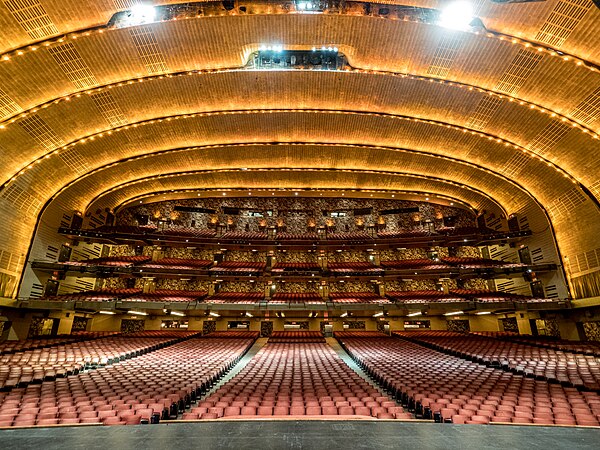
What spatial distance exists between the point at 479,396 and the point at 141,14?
48.2ft

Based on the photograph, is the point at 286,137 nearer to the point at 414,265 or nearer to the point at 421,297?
the point at 414,265

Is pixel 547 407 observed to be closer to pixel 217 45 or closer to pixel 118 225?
pixel 217 45

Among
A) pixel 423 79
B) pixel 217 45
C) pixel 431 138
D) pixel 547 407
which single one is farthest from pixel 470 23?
pixel 547 407

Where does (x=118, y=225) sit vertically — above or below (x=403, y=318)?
above

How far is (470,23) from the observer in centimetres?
985

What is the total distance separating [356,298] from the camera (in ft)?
67.1

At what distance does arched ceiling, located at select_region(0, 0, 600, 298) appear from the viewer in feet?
33.1

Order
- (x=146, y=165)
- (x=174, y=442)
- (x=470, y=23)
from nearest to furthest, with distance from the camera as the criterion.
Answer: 1. (x=174, y=442)
2. (x=470, y=23)
3. (x=146, y=165)

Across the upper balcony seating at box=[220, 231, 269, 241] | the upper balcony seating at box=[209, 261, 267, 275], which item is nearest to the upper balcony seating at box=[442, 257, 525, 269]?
the upper balcony seating at box=[209, 261, 267, 275]

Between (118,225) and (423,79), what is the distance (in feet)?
78.3

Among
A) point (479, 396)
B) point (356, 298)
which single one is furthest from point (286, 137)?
point (479, 396)

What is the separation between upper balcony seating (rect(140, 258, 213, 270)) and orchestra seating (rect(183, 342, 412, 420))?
13.0 meters

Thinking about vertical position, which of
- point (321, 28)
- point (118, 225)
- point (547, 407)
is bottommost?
point (547, 407)

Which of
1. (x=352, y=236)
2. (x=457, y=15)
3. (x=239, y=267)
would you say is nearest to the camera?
(x=457, y=15)
